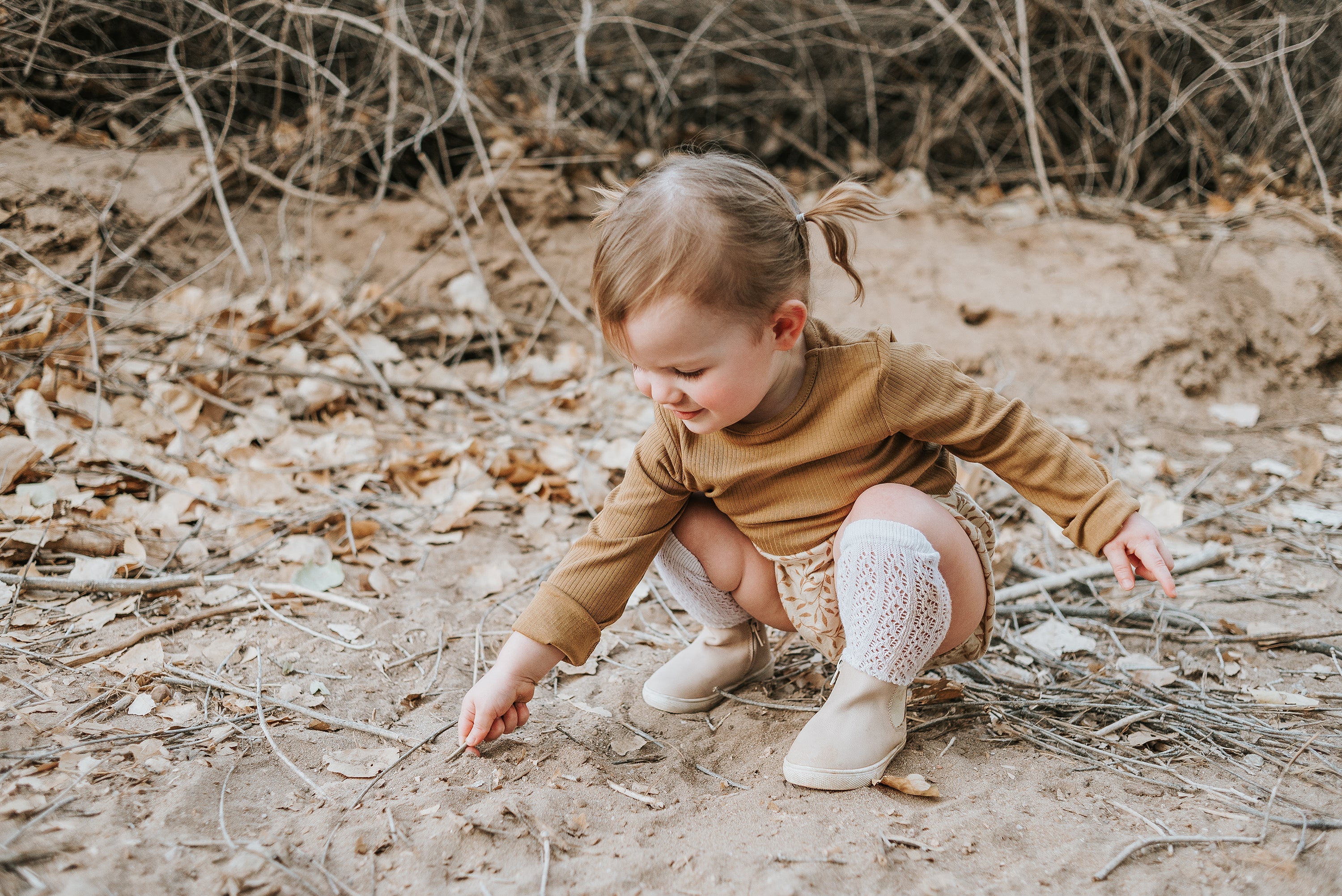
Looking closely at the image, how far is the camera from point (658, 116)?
376 centimetres

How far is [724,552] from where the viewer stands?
5.30 feet

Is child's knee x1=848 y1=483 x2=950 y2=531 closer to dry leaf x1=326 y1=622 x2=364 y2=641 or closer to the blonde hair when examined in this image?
the blonde hair

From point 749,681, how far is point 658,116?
2683 mm

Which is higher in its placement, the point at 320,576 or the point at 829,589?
the point at 829,589

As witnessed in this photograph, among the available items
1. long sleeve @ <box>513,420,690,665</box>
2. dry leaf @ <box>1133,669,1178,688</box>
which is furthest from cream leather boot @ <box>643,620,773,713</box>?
dry leaf @ <box>1133,669,1178,688</box>

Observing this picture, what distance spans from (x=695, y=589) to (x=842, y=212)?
71 cm

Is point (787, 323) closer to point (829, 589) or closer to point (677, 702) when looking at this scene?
point (829, 589)

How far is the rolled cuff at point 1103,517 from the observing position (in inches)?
53.5

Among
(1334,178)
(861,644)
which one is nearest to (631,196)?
(861,644)

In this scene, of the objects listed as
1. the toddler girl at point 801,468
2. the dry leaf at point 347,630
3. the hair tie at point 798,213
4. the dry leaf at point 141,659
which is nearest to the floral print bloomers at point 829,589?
the toddler girl at point 801,468

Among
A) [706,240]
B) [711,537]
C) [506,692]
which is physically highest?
→ [706,240]

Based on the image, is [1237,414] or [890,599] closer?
[890,599]

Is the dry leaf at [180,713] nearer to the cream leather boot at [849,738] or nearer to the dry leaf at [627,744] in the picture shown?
the dry leaf at [627,744]

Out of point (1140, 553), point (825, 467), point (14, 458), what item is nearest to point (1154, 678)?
point (1140, 553)
